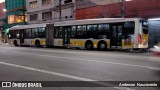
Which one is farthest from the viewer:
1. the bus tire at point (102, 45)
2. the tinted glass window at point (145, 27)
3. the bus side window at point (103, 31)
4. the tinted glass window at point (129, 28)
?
the bus tire at point (102, 45)

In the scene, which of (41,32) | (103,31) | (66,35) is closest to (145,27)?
(103,31)

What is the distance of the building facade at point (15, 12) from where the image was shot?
60.4 m

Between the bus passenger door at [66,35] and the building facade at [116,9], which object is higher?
the building facade at [116,9]

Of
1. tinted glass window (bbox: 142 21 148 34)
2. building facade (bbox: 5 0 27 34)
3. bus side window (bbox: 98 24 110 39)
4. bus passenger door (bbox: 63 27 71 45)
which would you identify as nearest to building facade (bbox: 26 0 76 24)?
building facade (bbox: 5 0 27 34)

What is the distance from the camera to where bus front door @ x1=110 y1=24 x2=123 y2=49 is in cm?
2378

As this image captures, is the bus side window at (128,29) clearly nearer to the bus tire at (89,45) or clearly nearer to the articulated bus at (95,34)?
the articulated bus at (95,34)

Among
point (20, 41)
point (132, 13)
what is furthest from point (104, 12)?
point (20, 41)

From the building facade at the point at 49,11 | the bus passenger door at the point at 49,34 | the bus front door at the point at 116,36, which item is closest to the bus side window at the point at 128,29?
the bus front door at the point at 116,36

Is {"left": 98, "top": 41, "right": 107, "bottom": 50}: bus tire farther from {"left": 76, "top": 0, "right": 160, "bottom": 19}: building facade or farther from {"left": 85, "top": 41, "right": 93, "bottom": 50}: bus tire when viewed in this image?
{"left": 76, "top": 0, "right": 160, "bottom": 19}: building facade

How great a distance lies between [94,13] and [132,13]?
7752 mm

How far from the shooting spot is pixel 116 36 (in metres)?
24.1

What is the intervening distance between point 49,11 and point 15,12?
15.1 meters

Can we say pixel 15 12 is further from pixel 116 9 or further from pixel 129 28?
pixel 129 28

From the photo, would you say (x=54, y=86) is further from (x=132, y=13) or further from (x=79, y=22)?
(x=132, y=13)
